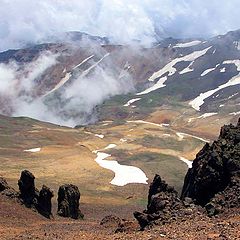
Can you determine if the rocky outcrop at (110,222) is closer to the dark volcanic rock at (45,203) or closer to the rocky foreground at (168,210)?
the rocky foreground at (168,210)

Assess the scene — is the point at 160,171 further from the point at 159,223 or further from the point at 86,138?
the point at 159,223

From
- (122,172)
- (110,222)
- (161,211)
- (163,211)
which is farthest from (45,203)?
(122,172)

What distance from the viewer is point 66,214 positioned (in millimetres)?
A: 55438

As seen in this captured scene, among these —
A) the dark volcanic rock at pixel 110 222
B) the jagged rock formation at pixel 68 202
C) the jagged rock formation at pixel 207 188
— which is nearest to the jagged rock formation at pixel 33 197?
the jagged rock formation at pixel 68 202

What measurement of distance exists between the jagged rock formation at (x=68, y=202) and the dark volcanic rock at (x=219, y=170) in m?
14.3

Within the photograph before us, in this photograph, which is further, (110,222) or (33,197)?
(33,197)

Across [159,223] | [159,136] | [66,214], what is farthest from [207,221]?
[159,136]

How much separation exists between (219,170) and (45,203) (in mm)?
18899

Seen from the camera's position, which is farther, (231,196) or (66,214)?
(66,214)

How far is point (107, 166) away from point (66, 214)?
196ft

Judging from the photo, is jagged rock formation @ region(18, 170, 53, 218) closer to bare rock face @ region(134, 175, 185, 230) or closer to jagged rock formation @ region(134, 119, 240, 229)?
jagged rock formation @ region(134, 119, 240, 229)

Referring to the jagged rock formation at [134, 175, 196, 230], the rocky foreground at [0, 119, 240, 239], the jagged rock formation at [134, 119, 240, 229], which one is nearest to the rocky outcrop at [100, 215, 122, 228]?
the rocky foreground at [0, 119, 240, 239]

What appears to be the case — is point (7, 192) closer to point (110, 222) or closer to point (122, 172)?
point (110, 222)

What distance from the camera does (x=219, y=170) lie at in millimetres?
42469
